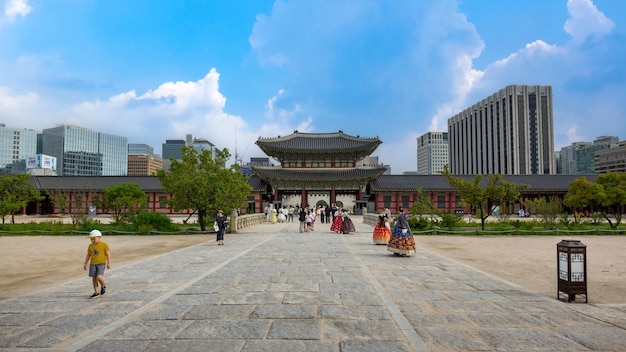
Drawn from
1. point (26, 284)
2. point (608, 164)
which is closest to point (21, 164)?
point (26, 284)

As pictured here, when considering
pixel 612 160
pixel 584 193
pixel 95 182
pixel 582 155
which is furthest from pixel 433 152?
pixel 584 193

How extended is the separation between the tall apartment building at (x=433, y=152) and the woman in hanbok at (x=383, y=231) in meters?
147

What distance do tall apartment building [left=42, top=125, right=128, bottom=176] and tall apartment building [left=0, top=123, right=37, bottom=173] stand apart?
5.38 m

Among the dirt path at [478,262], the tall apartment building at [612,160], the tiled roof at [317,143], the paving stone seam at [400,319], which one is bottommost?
the dirt path at [478,262]

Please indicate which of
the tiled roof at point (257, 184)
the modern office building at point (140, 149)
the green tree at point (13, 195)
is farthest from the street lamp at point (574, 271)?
the modern office building at point (140, 149)

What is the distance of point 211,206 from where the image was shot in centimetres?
2123

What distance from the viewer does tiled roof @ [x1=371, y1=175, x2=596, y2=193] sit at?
141ft

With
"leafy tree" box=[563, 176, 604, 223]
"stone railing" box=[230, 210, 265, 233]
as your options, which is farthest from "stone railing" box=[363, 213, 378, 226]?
"leafy tree" box=[563, 176, 604, 223]

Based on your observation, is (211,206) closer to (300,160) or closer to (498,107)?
(300,160)

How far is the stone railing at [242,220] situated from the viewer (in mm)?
22500

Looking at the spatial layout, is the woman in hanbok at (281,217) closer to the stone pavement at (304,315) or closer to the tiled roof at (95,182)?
the tiled roof at (95,182)

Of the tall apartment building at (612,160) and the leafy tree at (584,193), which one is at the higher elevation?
the tall apartment building at (612,160)

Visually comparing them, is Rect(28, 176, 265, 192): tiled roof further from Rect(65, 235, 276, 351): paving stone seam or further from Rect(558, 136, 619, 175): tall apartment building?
Rect(558, 136, 619, 175): tall apartment building

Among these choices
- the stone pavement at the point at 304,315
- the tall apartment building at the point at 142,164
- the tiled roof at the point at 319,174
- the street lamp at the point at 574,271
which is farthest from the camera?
the tall apartment building at the point at 142,164
